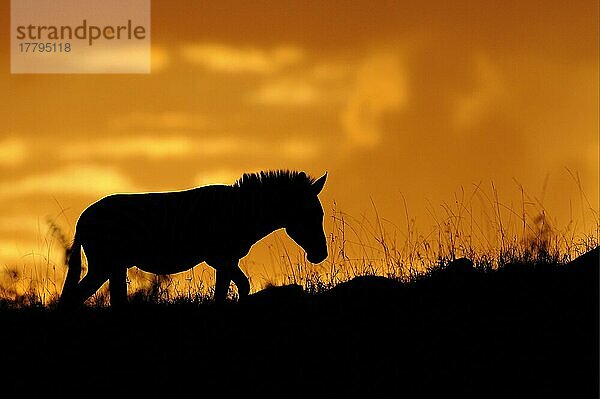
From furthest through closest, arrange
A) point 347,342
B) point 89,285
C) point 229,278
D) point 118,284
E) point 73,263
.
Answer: point 73,263 → point 89,285 → point 118,284 → point 229,278 → point 347,342

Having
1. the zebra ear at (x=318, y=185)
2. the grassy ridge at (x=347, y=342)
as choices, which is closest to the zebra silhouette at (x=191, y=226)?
the zebra ear at (x=318, y=185)

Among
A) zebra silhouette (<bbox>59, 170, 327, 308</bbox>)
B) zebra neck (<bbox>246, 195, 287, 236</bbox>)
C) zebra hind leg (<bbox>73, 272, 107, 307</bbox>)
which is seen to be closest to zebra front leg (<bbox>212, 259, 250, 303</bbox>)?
zebra silhouette (<bbox>59, 170, 327, 308</bbox>)

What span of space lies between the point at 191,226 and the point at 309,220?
159 cm

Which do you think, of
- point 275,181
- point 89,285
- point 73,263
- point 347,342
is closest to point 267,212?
point 275,181

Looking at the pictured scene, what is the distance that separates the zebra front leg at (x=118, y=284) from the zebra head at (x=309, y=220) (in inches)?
91.1

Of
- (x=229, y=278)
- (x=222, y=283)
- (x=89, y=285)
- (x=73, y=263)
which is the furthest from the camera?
(x=73, y=263)

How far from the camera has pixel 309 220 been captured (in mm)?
12031

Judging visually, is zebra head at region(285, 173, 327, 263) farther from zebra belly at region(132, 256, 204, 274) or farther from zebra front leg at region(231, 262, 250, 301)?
zebra belly at region(132, 256, 204, 274)

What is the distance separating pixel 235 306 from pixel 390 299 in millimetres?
1582

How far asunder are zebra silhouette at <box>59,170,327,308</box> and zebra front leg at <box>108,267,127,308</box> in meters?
0.02

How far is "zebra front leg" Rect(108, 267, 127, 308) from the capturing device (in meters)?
11.0

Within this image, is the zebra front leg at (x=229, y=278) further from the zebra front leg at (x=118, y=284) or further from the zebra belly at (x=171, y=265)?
the zebra front leg at (x=118, y=284)

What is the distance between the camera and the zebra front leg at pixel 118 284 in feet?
36.1

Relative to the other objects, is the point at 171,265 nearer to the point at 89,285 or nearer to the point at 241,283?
the point at 89,285
